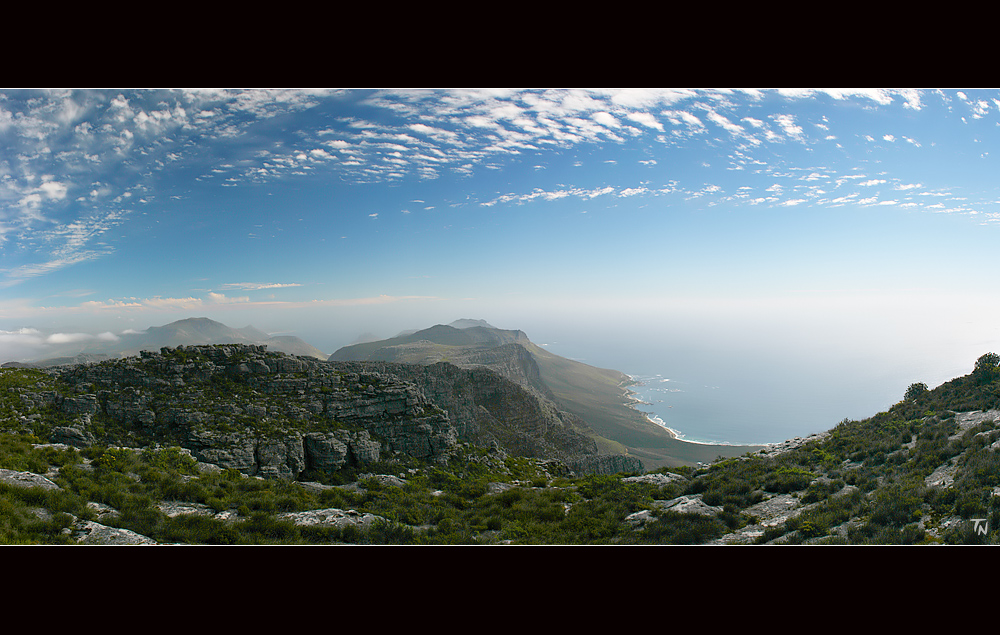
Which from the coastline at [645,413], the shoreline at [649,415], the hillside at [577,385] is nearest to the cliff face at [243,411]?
the shoreline at [649,415]

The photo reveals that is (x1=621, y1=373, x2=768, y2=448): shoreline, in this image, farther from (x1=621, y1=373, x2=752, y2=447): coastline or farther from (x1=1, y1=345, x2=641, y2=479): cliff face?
(x1=1, y1=345, x2=641, y2=479): cliff face

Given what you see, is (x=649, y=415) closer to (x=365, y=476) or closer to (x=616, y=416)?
(x=616, y=416)

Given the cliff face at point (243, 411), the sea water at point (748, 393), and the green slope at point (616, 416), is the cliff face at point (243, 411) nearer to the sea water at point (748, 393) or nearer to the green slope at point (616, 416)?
the sea water at point (748, 393)

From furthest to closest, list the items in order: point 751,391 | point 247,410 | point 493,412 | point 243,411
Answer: point 751,391
point 493,412
point 247,410
point 243,411

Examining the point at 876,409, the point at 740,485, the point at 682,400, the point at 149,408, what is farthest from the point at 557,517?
the point at 682,400

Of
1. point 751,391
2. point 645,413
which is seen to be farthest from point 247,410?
point 645,413
